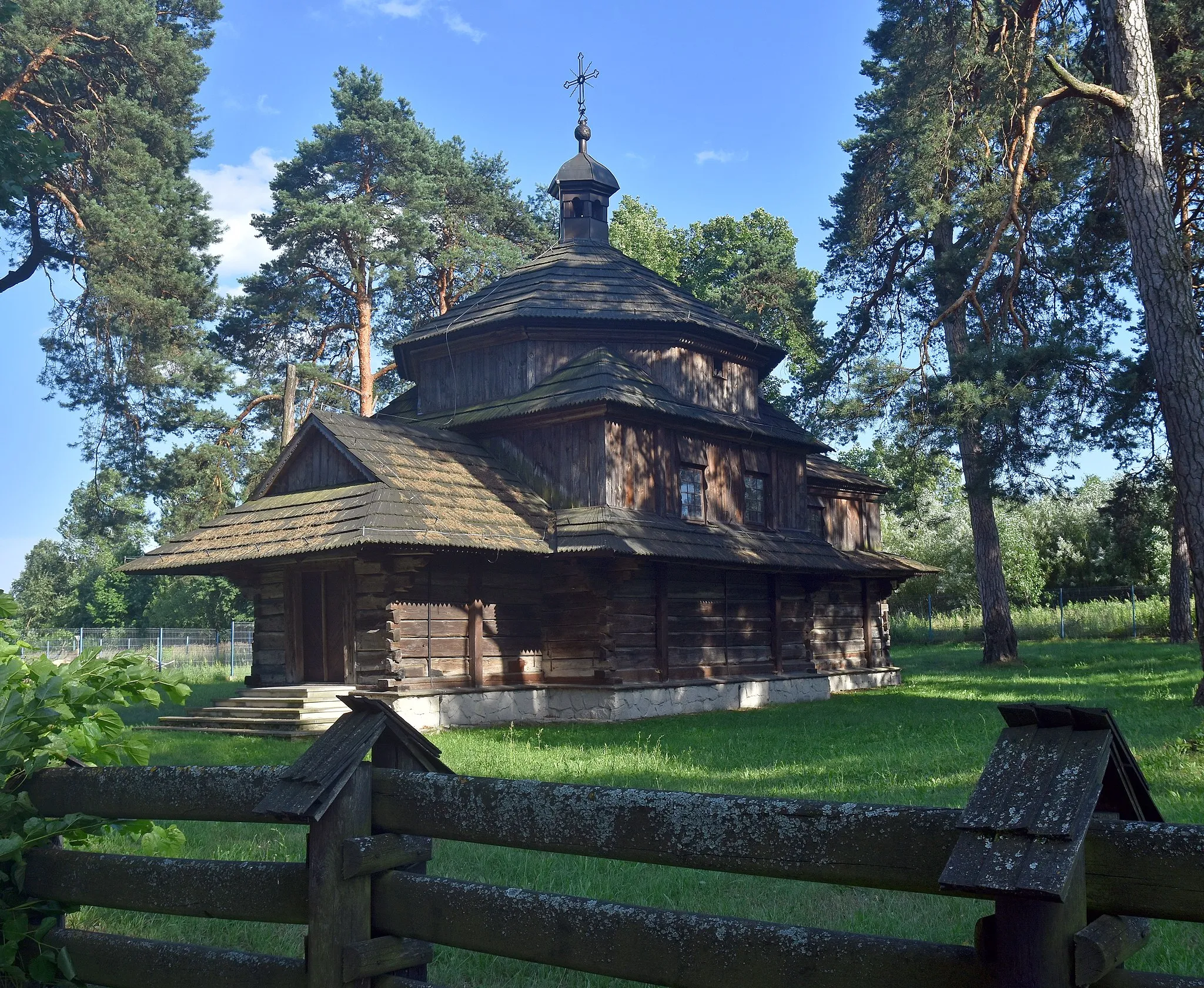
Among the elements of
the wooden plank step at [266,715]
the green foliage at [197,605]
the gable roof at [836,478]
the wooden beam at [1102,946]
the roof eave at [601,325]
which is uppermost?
the roof eave at [601,325]

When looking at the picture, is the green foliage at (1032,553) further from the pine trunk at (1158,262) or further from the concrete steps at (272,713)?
the concrete steps at (272,713)

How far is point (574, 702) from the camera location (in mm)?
18531

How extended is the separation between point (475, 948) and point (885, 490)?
27.1 m

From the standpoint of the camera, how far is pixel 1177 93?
1725cm

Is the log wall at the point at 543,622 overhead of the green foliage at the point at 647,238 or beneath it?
beneath

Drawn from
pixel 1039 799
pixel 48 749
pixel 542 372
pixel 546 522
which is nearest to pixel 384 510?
pixel 546 522

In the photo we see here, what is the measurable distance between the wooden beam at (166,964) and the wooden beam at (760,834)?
1.96 ft

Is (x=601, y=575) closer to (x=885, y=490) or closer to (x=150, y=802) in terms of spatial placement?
(x=885, y=490)

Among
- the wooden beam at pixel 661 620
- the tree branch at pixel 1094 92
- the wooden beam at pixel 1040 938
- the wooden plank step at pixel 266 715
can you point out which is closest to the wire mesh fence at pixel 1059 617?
the wooden beam at pixel 661 620

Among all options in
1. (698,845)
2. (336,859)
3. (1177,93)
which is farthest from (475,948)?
(1177,93)

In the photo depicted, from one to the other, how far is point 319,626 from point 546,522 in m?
4.33

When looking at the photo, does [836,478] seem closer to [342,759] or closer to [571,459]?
[571,459]

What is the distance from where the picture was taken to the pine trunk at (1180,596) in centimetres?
2936

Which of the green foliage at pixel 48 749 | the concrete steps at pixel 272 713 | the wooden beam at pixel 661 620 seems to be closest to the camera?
the green foliage at pixel 48 749
